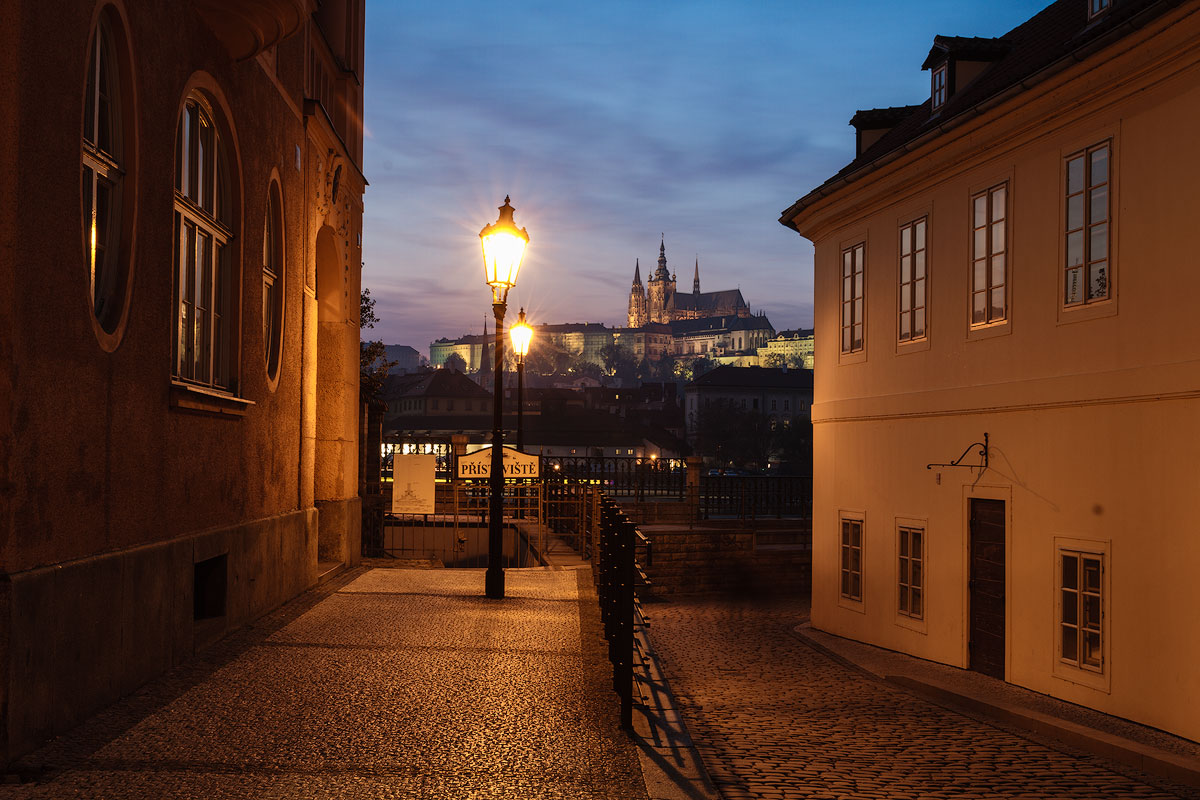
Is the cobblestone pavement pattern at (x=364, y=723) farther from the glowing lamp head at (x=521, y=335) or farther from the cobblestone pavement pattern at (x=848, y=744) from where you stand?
the glowing lamp head at (x=521, y=335)

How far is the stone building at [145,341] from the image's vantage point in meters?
5.76

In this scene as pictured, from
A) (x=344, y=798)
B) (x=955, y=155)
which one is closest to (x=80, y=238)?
(x=344, y=798)

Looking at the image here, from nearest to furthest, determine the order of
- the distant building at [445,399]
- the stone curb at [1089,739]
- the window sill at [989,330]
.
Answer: the stone curb at [1089,739] < the window sill at [989,330] < the distant building at [445,399]

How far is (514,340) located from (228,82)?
16678 mm

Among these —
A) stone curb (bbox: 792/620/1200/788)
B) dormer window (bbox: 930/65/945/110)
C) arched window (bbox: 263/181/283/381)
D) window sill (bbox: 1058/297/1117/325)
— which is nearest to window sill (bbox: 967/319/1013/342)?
window sill (bbox: 1058/297/1117/325)

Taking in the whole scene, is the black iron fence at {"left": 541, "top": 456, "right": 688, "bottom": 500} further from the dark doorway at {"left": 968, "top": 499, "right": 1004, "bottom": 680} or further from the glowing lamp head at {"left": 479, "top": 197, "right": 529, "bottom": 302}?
the glowing lamp head at {"left": 479, "top": 197, "right": 529, "bottom": 302}

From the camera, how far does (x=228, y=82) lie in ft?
31.5

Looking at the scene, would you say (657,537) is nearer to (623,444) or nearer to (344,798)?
(344,798)

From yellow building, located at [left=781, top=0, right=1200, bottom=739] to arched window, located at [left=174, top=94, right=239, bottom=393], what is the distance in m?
8.53

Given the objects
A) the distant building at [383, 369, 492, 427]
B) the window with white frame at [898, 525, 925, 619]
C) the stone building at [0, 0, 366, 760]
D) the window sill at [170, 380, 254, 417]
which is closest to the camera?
the stone building at [0, 0, 366, 760]

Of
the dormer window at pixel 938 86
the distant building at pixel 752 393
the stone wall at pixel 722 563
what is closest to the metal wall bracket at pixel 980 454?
the dormer window at pixel 938 86

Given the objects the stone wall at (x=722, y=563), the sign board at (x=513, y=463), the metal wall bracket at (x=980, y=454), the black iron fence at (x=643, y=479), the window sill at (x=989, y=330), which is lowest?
the stone wall at (x=722, y=563)

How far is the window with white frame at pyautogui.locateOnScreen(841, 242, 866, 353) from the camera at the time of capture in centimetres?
1756

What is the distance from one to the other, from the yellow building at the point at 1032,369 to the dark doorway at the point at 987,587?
0.03 metres
